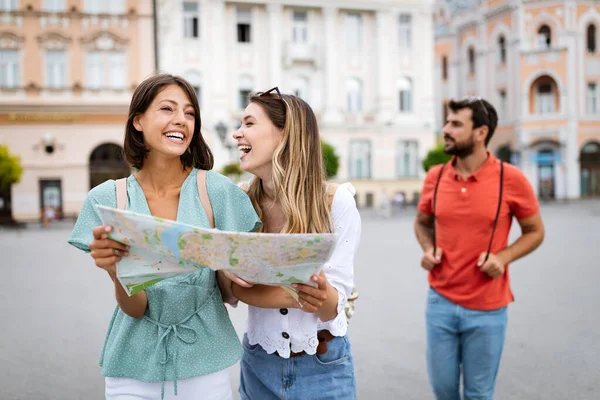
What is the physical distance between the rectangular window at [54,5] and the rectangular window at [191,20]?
639 centimetres

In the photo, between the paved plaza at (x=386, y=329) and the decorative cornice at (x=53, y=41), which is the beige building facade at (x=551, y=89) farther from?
the paved plaza at (x=386, y=329)

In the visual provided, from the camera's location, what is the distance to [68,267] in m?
12.6

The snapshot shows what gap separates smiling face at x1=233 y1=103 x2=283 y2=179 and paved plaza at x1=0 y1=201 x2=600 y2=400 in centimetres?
301

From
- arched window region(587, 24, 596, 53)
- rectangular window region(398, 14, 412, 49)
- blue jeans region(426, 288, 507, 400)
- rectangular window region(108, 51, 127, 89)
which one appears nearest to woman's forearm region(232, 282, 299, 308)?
blue jeans region(426, 288, 507, 400)

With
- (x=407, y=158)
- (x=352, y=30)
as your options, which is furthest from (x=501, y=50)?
(x=352, y=30)

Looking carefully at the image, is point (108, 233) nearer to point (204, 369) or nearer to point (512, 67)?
point (204, 369)

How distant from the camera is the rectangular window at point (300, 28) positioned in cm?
3412

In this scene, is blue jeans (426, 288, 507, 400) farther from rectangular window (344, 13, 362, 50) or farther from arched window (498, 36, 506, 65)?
arched window (498, 36, 506, 65)

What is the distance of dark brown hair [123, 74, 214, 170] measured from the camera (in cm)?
223

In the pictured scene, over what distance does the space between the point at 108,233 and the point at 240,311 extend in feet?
20.3

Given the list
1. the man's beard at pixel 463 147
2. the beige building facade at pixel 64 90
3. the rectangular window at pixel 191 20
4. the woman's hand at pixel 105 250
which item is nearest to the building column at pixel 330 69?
the rectangular window at pixel 191 20

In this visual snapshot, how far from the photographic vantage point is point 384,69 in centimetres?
3481

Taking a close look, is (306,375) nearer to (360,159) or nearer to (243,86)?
(243,86)

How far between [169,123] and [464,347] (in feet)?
6.71
